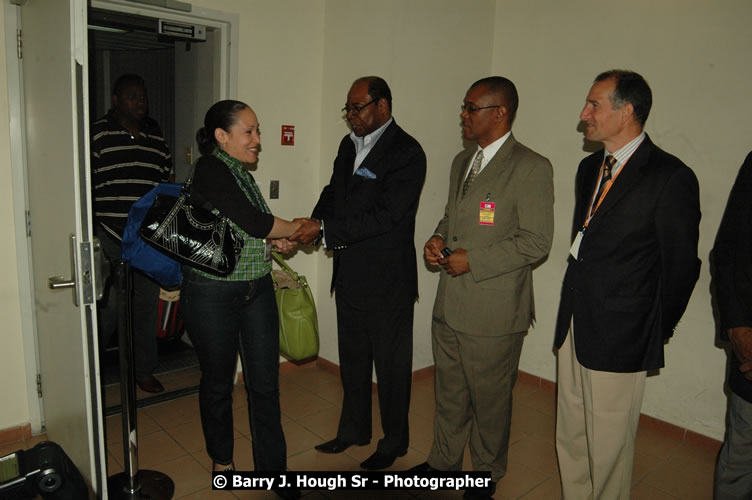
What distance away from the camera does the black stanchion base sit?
7.45ft

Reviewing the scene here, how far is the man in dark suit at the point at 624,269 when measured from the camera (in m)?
1.96

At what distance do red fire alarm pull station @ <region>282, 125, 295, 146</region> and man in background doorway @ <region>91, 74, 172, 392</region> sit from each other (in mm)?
732

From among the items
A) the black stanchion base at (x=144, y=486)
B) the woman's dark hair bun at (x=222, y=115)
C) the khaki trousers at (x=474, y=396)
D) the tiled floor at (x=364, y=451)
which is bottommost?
the tiled floor at (x=364, y=451)

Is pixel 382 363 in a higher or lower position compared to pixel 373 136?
lower

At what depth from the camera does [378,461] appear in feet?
8.76

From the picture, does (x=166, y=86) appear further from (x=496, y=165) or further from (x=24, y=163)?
(x=496, y=165)

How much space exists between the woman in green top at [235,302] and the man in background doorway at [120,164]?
3.57 ft

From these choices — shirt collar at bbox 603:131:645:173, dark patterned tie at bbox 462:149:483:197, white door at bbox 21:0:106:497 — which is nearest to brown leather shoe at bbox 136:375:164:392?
white door at bbox 21:0:106:497

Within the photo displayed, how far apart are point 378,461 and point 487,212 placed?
4.32 feet

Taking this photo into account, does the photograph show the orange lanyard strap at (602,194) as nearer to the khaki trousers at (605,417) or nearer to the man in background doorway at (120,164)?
the khaki trousers at (605,417)

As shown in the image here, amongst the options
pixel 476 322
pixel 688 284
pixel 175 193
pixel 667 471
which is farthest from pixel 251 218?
pixel 667 471

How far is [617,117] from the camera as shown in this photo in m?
2.01

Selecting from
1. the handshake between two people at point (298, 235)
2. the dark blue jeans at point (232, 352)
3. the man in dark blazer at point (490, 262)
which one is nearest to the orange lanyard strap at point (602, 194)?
the man in dark blazer at point (490, 262)

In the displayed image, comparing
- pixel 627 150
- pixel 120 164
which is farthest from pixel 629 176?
pixel 120 164
